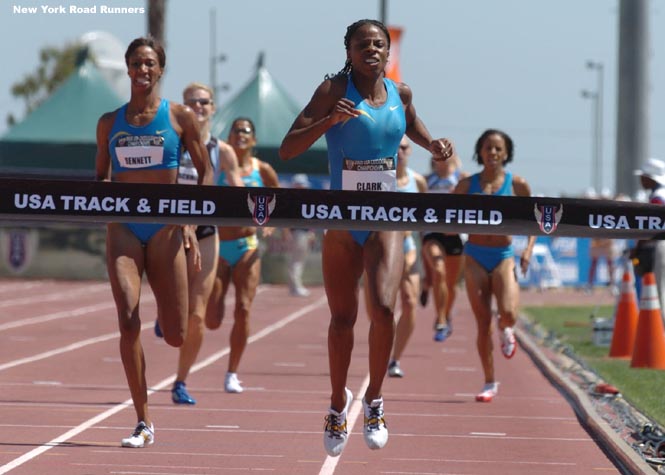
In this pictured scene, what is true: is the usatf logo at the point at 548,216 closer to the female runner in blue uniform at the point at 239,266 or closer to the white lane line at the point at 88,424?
the white lane line at the point at 88,424

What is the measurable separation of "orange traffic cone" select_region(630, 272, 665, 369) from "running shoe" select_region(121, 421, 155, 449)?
7.58m

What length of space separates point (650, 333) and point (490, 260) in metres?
3.43

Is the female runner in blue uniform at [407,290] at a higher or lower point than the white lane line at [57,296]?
higher

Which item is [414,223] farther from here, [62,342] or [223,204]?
[62,342]

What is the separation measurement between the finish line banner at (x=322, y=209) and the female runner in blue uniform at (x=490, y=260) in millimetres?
4277

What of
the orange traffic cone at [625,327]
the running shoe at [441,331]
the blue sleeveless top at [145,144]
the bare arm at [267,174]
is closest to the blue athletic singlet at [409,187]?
the bare arm at [267,174]

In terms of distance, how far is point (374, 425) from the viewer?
349 inches

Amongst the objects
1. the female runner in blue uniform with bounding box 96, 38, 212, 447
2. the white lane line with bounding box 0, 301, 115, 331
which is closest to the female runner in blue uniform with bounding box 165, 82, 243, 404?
the female runner in blue uniform with bounding box 96, 38, 212, 447

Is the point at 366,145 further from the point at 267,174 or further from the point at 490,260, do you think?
the point at 267,174

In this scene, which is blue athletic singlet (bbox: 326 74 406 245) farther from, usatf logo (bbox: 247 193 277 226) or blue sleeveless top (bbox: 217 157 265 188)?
blue sleeveless top (bbox: 217 157 265 188)

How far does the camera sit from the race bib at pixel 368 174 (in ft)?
29.4

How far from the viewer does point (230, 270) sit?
13633mm

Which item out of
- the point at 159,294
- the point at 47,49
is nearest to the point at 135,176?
the point at 159,294

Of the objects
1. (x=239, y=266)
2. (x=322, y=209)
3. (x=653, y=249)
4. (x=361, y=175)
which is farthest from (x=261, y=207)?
(x=653, y=249)
